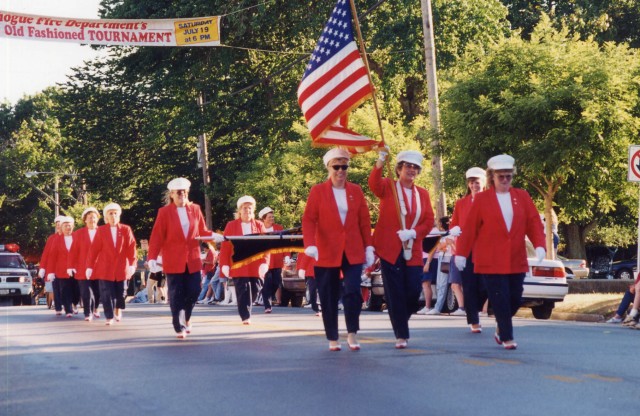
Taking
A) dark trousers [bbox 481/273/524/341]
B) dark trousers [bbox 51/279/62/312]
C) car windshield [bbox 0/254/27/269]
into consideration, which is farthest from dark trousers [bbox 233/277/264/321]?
car windshield [bbox 0/254/27/269]

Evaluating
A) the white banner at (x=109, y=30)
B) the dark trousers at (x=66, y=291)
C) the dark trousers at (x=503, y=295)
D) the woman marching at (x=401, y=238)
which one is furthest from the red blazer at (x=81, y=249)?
the dark trousers at (x=503, y=295)

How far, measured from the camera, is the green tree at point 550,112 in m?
24.2

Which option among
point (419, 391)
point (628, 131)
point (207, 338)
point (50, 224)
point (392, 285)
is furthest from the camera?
point (50, 224)

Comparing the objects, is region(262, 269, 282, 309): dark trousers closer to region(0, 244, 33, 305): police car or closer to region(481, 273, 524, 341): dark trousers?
region(481, 273, 524, 341): dark trousers

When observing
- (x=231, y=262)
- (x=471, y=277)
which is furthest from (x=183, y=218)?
(x=471, y=277)

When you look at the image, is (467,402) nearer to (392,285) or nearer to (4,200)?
(392,285)

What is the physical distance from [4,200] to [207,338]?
7167cm

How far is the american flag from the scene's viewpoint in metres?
12.5

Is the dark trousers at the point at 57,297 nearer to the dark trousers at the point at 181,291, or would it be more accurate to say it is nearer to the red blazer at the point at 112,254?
the red blazer at the point at 112,254

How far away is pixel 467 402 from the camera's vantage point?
8.00 m

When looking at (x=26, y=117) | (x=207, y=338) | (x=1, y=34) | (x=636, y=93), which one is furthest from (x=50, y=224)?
(x=207, y=338)

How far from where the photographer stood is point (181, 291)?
46.9ft

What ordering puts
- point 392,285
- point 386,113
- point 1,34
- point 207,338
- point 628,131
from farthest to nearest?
point 386,113, point 1,34, point 628,131, point 207,338, point 392,285

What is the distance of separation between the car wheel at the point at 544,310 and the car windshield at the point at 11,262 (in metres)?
23.6
